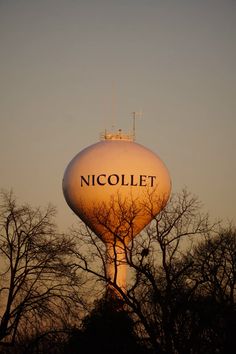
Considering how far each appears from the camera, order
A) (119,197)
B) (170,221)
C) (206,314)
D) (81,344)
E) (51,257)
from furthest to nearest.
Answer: (119,197) → (81,344) → (51,257) → (170,221) → (206,314)

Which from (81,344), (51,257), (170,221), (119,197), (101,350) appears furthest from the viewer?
(119,197)

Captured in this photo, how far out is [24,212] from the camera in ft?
69.7

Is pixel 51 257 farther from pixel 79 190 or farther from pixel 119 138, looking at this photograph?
pixel 119 138

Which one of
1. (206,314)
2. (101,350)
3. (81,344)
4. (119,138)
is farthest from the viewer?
(119,138)

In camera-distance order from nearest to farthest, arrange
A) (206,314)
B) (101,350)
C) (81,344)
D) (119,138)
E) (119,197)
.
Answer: (206,314) → (101,350) → (81,344) → (119,197) → (119,138)

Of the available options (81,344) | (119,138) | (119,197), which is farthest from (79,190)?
(81,344)

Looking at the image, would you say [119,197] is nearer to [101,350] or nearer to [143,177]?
[143,177]

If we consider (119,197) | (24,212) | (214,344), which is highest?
(119,197)

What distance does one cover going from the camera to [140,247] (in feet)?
64.8

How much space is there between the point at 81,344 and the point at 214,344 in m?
7.19

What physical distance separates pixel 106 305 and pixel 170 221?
15.5 ft

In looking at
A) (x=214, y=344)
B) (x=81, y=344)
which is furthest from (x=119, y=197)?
(x=214, y=344)

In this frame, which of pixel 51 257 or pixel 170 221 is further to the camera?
pixel 51 257

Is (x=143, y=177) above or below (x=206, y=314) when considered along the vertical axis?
above
